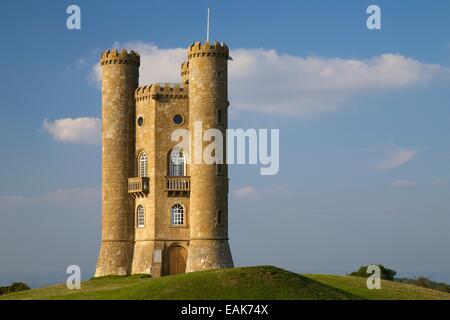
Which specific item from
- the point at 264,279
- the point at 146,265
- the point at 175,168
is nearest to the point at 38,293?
the point at 146,265

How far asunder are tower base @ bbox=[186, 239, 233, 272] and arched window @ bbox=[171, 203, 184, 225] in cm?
278

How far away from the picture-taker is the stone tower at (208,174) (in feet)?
224

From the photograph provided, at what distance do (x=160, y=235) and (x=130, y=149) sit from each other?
26.6ft

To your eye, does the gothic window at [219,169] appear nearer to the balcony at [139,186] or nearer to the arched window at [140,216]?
the balcony at [139,186]

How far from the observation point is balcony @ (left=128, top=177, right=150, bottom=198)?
7144 cm

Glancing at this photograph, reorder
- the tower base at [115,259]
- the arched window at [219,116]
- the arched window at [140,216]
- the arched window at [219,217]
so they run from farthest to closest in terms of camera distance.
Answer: the arched window at [140,216] → the tower base at [115,259] → the arched window at [219,116] → the arched window at [219,217]

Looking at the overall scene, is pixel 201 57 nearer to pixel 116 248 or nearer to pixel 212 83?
pixel 212 83

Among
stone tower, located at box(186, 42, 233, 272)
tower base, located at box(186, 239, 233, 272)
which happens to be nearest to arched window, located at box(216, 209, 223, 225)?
stone tower, located at box(186, 42, 233, 272)

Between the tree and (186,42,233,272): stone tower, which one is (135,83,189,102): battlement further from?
the tree

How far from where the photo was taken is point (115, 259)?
72438mm

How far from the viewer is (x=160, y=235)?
2783 inches

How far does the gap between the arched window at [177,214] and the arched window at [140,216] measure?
288 cm

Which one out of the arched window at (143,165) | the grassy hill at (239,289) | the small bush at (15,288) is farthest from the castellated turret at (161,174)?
the grassy hill at (239,289)
